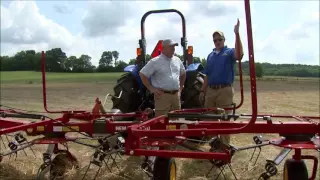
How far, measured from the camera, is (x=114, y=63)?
55094mm

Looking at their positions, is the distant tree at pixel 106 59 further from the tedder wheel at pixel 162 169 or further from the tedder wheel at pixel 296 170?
the tedder wheel at pixel 296 170

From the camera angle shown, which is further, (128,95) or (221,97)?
(128,95)

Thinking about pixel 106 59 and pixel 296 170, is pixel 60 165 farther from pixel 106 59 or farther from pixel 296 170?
pixel 106 59

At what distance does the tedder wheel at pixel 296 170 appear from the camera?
11.9 feet

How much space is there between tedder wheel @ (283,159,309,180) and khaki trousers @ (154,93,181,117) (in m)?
2.04

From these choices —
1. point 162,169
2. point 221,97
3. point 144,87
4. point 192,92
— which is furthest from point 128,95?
point 162,169

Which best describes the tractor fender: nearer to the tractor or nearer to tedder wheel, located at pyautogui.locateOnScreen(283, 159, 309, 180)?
the tractor

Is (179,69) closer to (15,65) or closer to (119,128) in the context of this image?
(119,128)

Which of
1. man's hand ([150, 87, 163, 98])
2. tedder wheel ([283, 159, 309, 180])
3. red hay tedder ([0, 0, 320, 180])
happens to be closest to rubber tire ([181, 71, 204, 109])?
man's hand ([150, 87, 163, 98])

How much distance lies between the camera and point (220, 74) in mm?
5617

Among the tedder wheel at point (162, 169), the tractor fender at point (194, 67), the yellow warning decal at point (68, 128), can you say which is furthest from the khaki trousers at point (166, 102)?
the tedder wheel at point (162, 169)

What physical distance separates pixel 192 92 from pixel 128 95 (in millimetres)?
969

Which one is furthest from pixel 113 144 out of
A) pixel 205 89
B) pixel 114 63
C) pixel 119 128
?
pixel 114 63

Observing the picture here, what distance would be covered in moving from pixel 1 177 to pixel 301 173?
327 cm
